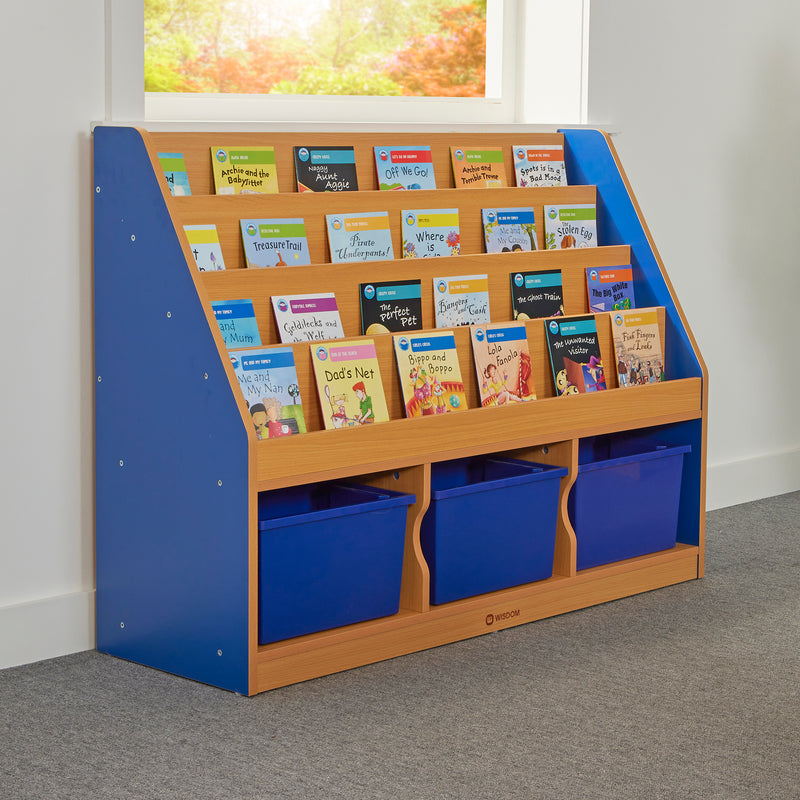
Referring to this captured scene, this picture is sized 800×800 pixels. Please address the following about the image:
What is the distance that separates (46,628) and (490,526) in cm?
101

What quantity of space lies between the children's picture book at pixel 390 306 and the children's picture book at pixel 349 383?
0.41ft

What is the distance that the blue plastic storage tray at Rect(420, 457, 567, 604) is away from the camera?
8.93ft

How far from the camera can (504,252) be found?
3.05m

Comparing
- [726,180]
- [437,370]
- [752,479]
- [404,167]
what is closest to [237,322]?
[437,370]

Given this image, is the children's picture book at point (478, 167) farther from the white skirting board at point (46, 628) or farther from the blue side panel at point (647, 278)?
the white skirting board at point (46, 628)

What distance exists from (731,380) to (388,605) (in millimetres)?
1906

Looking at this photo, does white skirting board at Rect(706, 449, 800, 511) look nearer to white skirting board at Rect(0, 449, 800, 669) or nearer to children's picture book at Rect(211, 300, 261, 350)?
children's picture book at Rect(211, 300, 261, 350)

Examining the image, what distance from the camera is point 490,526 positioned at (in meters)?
2.79

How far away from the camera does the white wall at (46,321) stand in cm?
253

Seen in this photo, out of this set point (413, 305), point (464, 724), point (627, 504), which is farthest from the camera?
point (627, 504)

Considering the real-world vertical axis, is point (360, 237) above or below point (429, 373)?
above

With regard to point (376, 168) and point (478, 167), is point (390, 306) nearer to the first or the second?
point (376, 168)

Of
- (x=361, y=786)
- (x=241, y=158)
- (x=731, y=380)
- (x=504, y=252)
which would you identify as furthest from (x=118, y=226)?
(x=731, y=380)

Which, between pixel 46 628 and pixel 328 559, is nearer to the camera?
pixel 328 559
